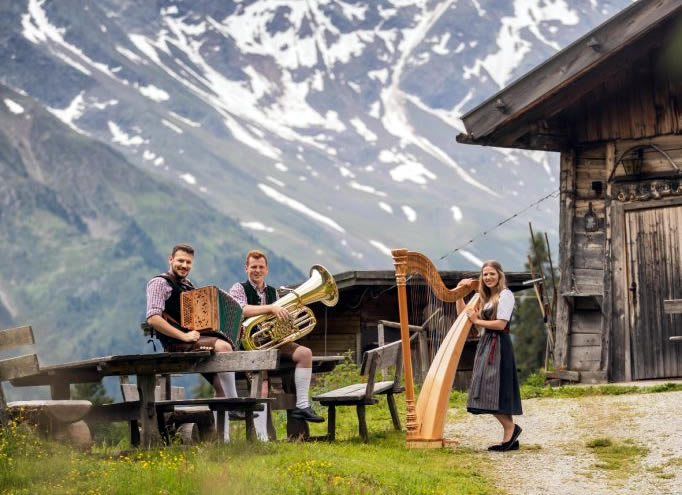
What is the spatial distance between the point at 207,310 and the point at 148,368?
0.73m

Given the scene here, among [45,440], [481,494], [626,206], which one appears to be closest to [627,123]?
[626,206]

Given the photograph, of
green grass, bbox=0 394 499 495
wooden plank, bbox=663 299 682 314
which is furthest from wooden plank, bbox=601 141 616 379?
green grass, bbox=0 394 499 495

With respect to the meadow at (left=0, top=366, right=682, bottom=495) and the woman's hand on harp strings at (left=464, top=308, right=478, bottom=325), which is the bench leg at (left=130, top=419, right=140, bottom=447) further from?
the woman's hand on harp strings at (left=464, top=308, right=478, bottom=325)

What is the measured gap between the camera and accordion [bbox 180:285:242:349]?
33.5ft

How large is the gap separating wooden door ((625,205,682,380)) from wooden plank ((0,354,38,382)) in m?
10.1

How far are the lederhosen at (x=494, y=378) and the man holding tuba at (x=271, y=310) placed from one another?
152cm

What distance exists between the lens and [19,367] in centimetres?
901

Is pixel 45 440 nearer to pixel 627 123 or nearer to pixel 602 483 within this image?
pixel 602 483

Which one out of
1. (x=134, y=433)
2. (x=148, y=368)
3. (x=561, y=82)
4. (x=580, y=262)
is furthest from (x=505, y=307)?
(x=580, y=262)

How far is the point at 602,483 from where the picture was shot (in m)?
9.55

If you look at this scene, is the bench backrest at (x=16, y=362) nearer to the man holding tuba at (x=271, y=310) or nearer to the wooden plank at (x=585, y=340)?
the man holding tuba at (x=271, y=310)

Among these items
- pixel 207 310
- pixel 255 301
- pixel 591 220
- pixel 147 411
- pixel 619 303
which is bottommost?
pixel 147 411

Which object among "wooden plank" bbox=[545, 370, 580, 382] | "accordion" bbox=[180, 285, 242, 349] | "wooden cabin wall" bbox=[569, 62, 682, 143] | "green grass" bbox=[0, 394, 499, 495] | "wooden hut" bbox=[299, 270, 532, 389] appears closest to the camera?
"green grass" bbox=[0, 394, 499, 495]

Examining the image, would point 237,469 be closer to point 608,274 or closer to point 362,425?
point 362,425
